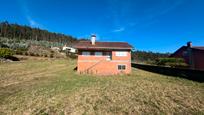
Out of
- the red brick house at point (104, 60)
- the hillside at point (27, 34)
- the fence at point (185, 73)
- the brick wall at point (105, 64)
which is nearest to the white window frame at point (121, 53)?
the red brick house at point (104, 60)

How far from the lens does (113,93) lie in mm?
12000

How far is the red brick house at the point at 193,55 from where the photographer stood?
29250 mm

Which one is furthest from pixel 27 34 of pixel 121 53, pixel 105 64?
pixel 121 53

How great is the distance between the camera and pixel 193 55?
3125 cm

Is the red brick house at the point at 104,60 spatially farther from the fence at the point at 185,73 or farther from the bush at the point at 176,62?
the bush at the point at 176,62

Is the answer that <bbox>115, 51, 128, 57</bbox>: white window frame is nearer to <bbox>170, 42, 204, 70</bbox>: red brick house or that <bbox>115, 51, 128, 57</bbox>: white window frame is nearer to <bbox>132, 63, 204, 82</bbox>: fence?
<bbox>132, 63, 204, 82</bbox>: fence

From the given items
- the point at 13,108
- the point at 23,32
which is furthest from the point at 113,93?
the point at 23,32

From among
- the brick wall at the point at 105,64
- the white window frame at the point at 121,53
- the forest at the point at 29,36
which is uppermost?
the forest at the point at 29,36

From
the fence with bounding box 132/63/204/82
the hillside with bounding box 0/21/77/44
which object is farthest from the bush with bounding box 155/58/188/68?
the hillside with bounding box 0/21/77/44

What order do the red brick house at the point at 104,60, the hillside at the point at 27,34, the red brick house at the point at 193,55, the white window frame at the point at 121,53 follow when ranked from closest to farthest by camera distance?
the red brick house at the point at 104,60
the white window frame at the point at 121,53
the red brick house at the point at 193,55
the hillside at the point at 27,34

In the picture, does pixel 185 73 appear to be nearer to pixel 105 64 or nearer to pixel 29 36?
pixel 105 64

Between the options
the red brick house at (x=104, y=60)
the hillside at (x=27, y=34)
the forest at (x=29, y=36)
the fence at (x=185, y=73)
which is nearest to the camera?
the fence at (x=185, y=73)

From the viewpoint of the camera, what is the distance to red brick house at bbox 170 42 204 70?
96.0 ft

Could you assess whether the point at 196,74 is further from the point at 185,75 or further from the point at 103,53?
the point at 103,53
